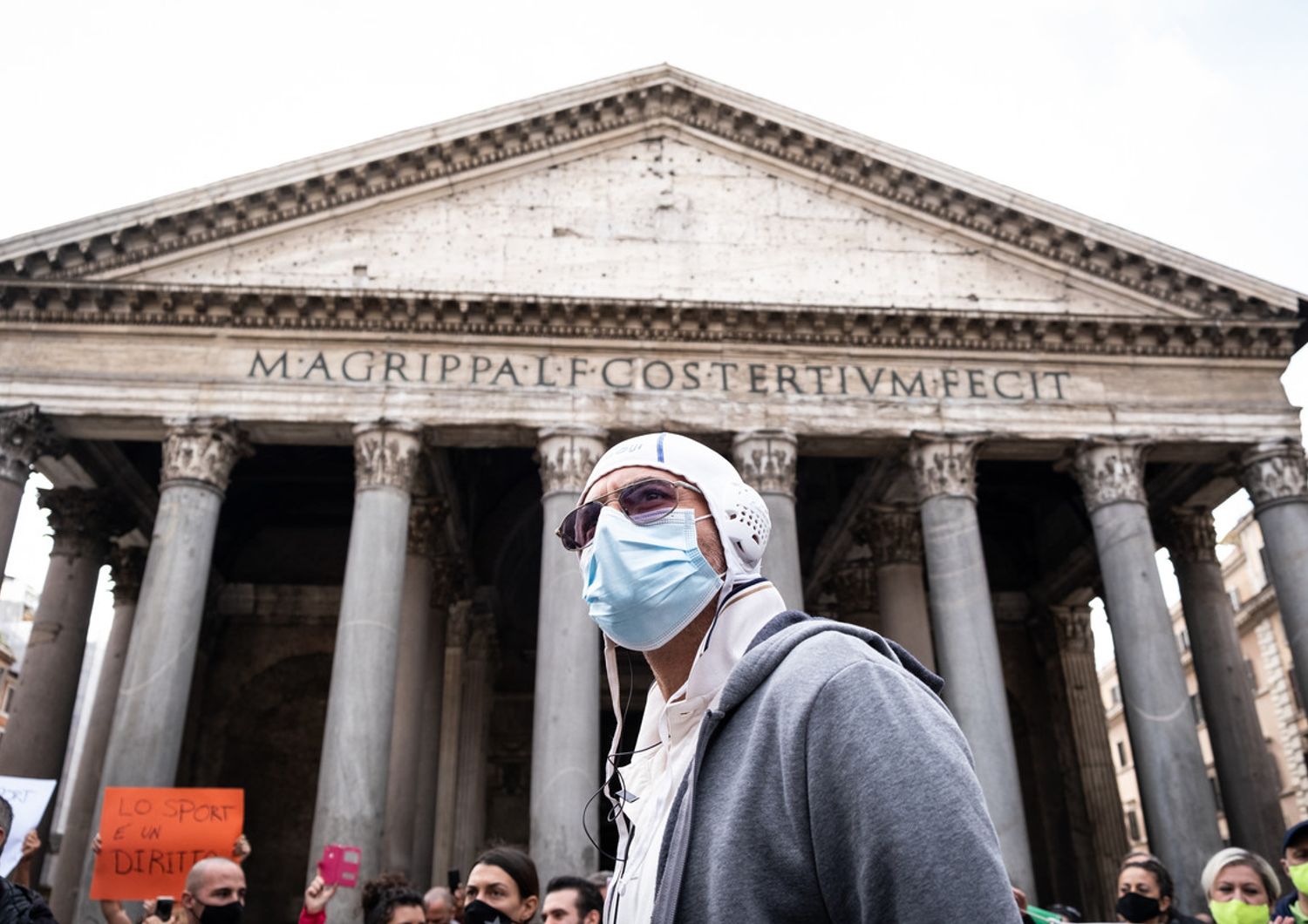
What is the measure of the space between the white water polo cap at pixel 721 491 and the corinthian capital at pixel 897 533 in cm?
1596

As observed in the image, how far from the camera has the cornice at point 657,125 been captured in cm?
1502

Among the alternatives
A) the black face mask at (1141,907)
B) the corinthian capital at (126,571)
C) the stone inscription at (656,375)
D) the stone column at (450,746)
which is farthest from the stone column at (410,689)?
the black face mask at (1141,907)

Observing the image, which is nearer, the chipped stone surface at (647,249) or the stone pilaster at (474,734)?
the chipped stone surface at (647,249)

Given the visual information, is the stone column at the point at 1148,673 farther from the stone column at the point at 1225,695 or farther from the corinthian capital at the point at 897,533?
the corinthian capital at the point at 897,533

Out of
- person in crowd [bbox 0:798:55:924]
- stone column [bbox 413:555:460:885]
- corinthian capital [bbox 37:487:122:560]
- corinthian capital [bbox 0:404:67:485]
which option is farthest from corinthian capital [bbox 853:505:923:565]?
person in crowd [bbox 0:798:55:924]

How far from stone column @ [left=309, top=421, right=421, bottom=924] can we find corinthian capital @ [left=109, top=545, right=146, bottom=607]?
25.2 ft

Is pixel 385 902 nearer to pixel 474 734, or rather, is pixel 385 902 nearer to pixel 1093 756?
pixel 474 734

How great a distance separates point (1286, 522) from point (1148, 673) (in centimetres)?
327

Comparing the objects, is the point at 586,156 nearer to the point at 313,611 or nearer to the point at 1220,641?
the point at 313,611

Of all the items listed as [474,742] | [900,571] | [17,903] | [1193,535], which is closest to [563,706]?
[900,571]

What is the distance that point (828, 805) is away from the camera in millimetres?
1429

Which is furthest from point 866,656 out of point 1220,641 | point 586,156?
point 1220,641

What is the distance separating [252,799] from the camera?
68.5ft

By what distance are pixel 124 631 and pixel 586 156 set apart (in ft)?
39.2
